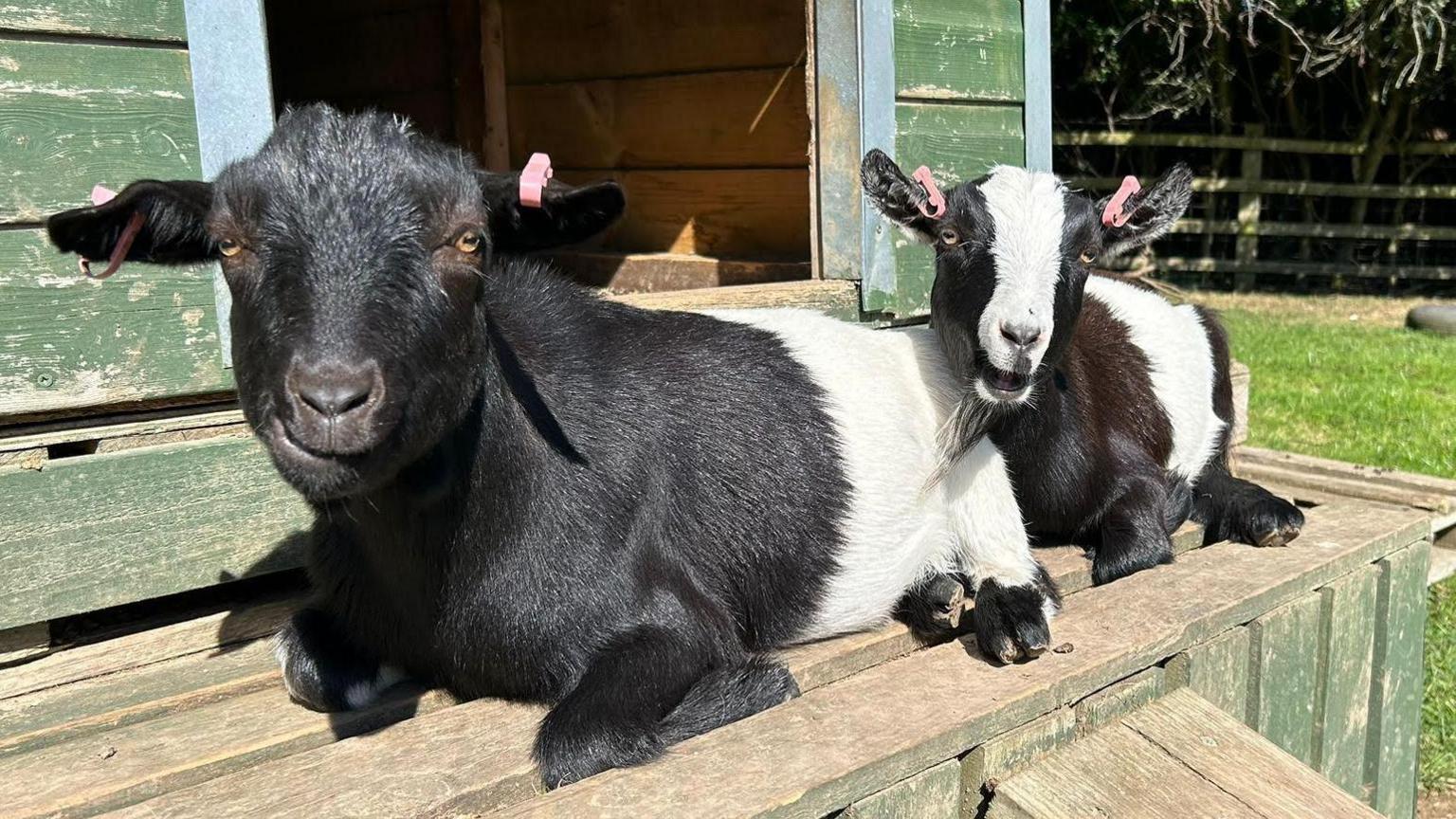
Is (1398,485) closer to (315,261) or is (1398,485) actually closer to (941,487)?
(941,487)

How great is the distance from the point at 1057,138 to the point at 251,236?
44.9 feet

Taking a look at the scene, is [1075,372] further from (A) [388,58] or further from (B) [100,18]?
(A) [388,58]

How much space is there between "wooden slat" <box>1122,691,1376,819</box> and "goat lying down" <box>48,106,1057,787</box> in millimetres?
348

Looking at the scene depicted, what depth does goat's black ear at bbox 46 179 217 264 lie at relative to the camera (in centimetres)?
203

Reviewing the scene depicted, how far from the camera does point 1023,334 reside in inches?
116

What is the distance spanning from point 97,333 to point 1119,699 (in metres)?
2.53

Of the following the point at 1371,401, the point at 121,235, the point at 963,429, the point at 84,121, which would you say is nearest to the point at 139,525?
the point at 84,121

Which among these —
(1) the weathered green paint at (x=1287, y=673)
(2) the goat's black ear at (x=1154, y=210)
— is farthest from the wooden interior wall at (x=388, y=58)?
(1) the weathered green paint at (x=1287, y=673)

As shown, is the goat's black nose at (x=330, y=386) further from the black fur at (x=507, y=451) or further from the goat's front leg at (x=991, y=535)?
the goat's front leg at (x=991, y=535)

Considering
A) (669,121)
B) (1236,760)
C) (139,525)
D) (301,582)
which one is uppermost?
(669,121)

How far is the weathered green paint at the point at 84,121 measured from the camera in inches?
109

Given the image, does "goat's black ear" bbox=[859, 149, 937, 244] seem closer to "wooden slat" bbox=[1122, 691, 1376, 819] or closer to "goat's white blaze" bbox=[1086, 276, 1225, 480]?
"goat's white blaze" bbox=[1086, 276, 1225, 480]

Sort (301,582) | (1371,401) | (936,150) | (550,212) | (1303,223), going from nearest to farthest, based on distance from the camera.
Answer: (550,212) → (301,582) → (936,150) → (1371,401) → (1303,223)

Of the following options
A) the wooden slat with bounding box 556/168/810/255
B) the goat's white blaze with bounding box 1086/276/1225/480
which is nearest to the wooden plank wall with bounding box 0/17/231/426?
the wooden slat with bounding box 556/168/810/255
